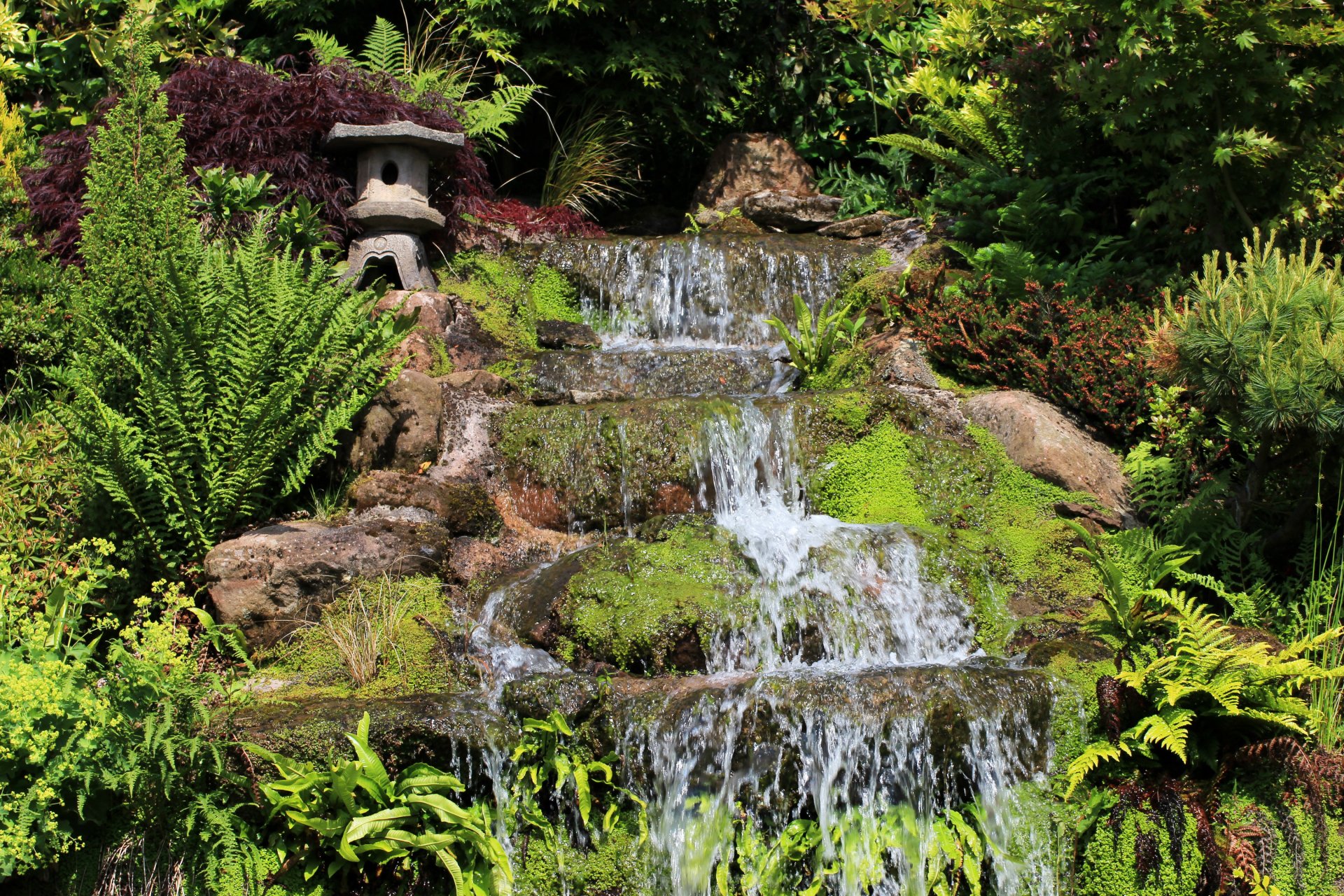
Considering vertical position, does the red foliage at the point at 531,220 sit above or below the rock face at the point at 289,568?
above

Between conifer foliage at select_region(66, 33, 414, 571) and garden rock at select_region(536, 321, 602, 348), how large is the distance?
7.03 ft

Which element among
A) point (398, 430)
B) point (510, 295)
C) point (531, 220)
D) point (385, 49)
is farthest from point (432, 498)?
point (385, 49)

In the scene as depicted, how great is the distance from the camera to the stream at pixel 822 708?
500 centimetres

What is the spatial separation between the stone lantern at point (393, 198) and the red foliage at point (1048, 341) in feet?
12.1

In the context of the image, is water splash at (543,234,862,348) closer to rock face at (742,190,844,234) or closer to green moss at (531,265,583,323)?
green moss at (531,265,583,323)

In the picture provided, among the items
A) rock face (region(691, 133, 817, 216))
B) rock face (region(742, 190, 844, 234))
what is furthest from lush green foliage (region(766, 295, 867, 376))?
rock face (region(691, 133, 817, 216))

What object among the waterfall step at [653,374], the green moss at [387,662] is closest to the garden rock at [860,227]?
the waterfall step at [653,374]

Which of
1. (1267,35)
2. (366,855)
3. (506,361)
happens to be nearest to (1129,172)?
(1267,35)

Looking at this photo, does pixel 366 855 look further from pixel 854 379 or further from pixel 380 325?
pixel 854 379

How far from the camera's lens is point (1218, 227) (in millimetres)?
7926

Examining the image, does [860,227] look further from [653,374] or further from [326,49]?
[326,49]

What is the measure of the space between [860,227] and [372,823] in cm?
774

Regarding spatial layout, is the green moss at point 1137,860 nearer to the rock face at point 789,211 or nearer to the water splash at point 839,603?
the water splash at point 839,603

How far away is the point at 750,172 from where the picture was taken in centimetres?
1175
